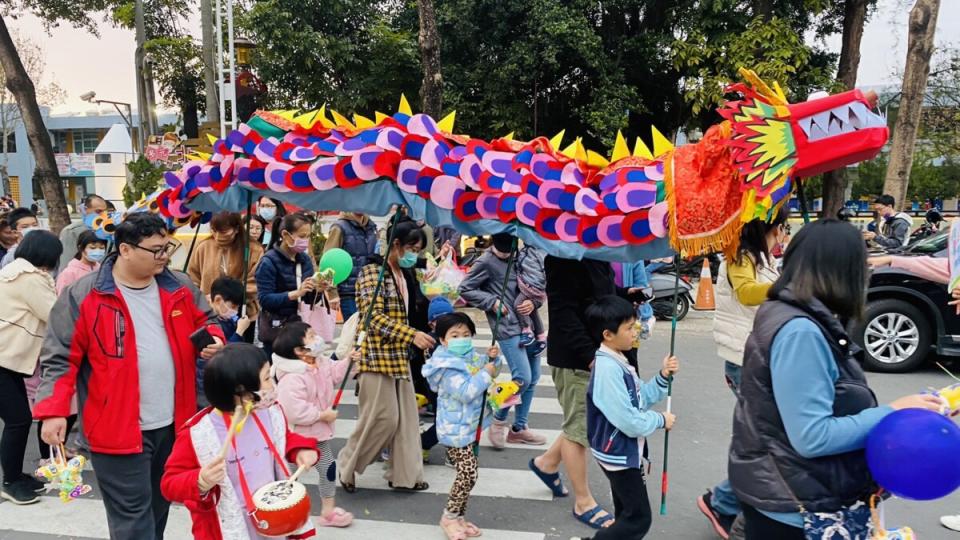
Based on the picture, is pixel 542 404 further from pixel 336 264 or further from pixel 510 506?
pixel 336 264

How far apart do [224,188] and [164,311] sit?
1.84 metres

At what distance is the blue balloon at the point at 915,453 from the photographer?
1.99 m

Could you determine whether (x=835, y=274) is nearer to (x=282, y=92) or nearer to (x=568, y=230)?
(x=568, y=230)

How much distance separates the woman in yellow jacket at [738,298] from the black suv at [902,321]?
13.2ft

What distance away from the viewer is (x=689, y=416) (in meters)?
6.20

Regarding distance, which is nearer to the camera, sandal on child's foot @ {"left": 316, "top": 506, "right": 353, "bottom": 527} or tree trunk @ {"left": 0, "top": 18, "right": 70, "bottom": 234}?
sandal on child's foot @ {"left": 316, "top": 506, "right": 353, "bottom": 527}

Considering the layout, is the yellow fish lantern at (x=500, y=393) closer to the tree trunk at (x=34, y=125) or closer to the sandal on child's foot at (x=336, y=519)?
the sandal on child's foot at (x=336, y=519)

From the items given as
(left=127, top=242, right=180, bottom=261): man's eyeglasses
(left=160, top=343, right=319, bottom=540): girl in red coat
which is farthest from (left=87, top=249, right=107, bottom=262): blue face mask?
(left=160, top=343, right=319, bottom=540): girl in red coat

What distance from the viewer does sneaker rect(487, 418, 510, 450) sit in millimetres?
5430

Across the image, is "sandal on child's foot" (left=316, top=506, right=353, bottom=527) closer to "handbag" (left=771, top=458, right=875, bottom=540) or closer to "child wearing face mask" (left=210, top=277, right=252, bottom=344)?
"child wearing face mask" (left=210, top=277, right=252, bottom=344)

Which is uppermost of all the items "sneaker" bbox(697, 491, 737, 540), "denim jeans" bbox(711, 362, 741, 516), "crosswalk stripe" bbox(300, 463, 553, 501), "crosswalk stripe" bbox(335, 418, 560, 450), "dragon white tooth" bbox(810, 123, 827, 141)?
"dragon white tooth" bbox(810, 123, 827, 141)

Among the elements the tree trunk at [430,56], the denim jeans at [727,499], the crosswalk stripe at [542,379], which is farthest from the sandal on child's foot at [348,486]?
the tree trunk at [430,56]

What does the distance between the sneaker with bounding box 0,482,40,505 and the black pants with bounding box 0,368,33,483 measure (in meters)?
0.04

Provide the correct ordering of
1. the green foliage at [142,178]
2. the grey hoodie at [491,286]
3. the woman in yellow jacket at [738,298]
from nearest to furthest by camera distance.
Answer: the woman in yellow jacket at [738,298]
the grey hoodie at [491,286]
the green foliage at [142,178]
